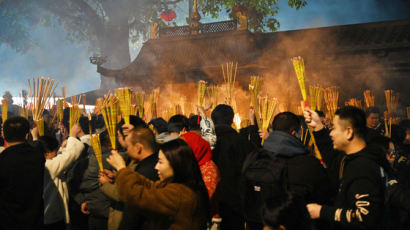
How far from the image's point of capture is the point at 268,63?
9.16 m

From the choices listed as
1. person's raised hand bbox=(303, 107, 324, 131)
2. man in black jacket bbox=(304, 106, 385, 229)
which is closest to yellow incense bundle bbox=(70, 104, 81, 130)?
person's raised hand bbox=(303, 107, 324, 131)

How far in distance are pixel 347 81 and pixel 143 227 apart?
7.51m

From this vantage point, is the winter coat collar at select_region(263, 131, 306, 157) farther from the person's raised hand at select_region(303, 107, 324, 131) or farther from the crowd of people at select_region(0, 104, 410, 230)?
the person's raised hand at select_region(303, 107, 324, 131)

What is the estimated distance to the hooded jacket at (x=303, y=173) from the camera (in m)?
2.37

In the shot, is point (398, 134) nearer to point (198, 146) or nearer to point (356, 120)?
point (356, 120)

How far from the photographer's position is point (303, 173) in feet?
7.78

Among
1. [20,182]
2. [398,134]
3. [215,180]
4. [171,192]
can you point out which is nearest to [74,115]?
[20,182]

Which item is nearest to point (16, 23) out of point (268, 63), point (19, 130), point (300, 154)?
point (268, 63)

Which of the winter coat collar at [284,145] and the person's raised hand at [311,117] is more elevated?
the person's raised hand at [311,117]

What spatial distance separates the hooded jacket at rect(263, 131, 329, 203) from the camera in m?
2.37

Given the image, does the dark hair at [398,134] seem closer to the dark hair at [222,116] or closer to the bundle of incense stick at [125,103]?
the dark hair at [222,116]

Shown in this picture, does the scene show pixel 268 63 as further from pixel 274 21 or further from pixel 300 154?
pixel 300 154

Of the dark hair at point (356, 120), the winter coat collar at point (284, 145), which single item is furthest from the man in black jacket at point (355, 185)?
the winter coat collar at point (284, 145)

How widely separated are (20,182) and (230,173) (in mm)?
1802
